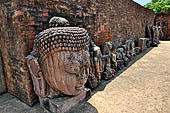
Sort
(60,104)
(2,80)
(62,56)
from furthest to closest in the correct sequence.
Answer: (2,80)
(60,104)
(62,56)

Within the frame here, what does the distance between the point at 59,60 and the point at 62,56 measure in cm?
7

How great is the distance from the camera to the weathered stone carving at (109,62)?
3.14 meters

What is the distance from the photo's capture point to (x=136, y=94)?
2430 millimetres

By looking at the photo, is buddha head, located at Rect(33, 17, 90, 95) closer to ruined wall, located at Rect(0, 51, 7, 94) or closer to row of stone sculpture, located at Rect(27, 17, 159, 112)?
row of stone sculpture, located at Rect(27, 17, 159, 112)

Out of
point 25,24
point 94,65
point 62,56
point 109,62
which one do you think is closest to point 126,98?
point 94,65

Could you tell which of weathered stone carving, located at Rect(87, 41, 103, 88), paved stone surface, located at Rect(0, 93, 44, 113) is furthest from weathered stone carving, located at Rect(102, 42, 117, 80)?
paved stone surface, located at Rect(0, 93, 44, 113)

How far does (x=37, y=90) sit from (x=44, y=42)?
769 millimetres

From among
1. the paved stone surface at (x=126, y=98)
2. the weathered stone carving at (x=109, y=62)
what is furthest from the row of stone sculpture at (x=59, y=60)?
the weathered stone carving at (x=109, y=62)

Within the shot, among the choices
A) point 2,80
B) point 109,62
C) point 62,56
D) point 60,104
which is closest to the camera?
point 62,56

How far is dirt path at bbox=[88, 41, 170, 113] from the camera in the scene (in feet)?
6.57

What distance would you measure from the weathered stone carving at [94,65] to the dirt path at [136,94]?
245 mm

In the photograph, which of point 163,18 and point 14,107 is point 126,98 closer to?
point 14,107

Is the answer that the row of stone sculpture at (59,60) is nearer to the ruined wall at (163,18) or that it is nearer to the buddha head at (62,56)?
the buddha head at (62,56)

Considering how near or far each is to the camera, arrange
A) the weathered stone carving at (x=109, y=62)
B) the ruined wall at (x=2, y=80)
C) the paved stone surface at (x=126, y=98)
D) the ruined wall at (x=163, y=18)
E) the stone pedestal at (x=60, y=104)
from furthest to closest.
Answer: the ruined wall at (x=163, y=18), the weathered stone carving at (x=109, y=62), the ruined wall at (x=2, y=80), the paved stone surface at (x=126, y=98), the stone pedestal at (x=60, y=104)
